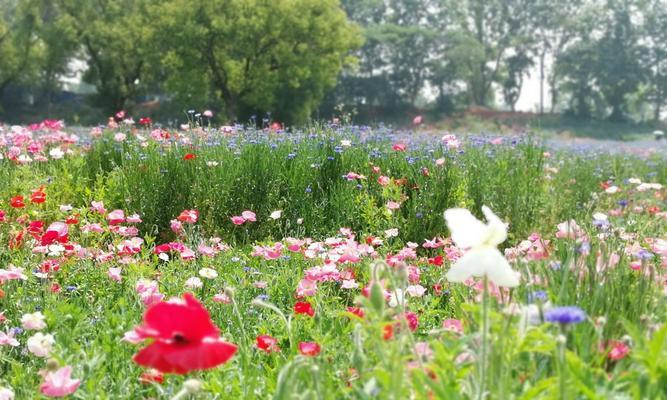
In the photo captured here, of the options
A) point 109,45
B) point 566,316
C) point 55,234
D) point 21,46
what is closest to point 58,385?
point 566,316

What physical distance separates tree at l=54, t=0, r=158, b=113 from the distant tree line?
57 millimetres

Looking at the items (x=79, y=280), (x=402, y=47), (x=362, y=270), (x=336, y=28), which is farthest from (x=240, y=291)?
(x=402, y=47)

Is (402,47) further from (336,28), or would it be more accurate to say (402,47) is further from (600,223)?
(600,223)

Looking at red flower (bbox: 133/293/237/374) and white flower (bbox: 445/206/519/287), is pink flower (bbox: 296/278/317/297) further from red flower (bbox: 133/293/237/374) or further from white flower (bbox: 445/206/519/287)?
red flower (bbox: 133/293/237/374)

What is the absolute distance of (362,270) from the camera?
3.38 metres

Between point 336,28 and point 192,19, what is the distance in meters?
5.02

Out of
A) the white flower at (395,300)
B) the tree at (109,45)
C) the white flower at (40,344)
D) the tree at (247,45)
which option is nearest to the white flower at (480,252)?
the white flower at (395,300)

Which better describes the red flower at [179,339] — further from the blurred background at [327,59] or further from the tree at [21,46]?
the tree at [21,46]

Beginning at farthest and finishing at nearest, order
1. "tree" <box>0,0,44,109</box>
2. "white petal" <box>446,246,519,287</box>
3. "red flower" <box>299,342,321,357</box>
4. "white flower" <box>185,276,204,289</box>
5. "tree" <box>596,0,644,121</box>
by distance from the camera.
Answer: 1. "tree" <box>596,0,644,121</box>
2. "tree" <box>0,0,44,109</box>
3. "white flower" <box>185,276,204,289</box>
4. "red flower" <box>299,342,321,357</box>
5. "white petal" <box>446,246,519,287</box>

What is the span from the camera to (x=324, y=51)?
24422mm

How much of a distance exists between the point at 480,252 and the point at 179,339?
0.58 m

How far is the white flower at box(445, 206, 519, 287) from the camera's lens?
1.27 metres

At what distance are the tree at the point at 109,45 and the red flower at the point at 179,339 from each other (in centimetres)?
2637

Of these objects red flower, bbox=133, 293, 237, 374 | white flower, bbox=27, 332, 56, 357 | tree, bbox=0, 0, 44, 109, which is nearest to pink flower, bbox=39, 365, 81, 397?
white flower, bbox=27, 332, 56, 357
